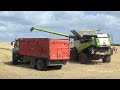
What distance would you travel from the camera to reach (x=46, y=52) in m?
18.8

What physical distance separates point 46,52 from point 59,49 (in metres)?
0.90

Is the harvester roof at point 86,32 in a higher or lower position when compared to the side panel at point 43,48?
higher

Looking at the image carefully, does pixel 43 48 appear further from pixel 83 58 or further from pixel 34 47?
pixel 83 58

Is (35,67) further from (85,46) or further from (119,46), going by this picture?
(119,46)

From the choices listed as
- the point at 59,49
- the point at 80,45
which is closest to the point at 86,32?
the point at 80,45

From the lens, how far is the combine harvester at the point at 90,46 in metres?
23.1

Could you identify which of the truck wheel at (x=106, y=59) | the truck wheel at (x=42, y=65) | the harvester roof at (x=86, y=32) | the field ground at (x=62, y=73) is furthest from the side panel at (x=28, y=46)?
the truck wheel at (x=106, y=59)

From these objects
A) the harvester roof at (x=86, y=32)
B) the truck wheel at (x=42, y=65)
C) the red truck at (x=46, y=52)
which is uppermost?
the harvester roof at (x=86, y=32)

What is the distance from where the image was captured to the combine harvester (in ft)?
75.8

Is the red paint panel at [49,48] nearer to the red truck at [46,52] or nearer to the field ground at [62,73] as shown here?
the red truck at [46,52]

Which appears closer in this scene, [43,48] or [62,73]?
[62,73]

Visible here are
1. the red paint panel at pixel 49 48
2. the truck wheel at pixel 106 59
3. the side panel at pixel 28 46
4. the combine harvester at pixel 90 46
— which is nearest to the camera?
the red paint panel at pixel 49 48
